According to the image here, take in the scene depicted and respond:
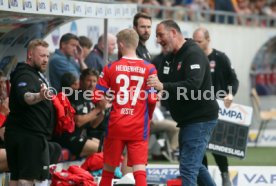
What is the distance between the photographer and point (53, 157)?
12531mm

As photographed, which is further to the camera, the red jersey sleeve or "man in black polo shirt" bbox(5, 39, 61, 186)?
the red jersey sleeve

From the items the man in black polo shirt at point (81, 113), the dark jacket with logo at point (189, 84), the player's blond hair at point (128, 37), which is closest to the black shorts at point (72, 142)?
the man in black polo shirt at point (81, 113)

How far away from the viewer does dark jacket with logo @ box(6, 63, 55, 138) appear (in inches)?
429

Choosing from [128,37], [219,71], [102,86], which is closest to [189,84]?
[128,37]

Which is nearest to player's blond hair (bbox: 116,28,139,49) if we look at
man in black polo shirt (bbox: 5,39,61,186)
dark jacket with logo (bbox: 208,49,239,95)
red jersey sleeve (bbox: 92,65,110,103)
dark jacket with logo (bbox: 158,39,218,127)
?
red jersey sleeve (bbox: 92,65,110,103)

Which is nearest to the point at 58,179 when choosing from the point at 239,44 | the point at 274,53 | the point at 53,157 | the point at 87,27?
the point at 53,157

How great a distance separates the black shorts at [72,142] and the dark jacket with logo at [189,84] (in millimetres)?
2790

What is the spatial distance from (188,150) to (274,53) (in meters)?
15.3

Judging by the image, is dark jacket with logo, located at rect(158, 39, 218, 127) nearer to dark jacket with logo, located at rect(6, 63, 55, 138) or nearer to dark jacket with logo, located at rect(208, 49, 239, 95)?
dark jacket with logo, located at rect(6, 63, 55, 138)

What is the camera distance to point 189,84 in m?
11.2

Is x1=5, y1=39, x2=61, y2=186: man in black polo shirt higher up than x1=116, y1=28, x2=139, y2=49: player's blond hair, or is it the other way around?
x1=116, y1=28, x2=139, y2=49: player's blond hair

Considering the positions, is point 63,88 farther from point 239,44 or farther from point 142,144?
point 239,44

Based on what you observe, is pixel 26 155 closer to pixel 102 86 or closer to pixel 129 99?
pixel 102 86

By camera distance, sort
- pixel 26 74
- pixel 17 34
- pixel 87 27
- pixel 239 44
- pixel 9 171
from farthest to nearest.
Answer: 1. pixel 239 44
2. pixel 87 27
3. pixel 17 34
4. pixel 9 171
5. pixel 26 74
